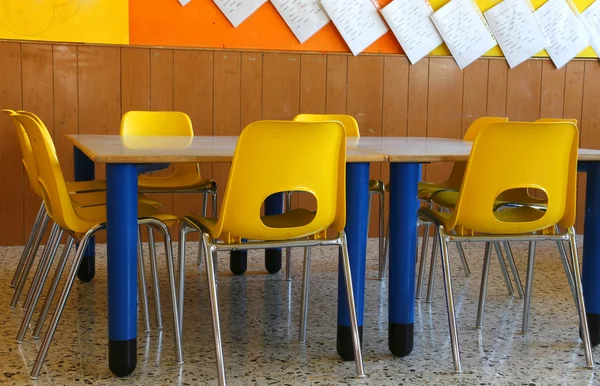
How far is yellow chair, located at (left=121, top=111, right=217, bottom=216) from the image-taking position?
12.2 ft

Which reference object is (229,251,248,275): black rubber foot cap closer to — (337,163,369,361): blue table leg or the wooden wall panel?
(337,163,369,361): blue table leg

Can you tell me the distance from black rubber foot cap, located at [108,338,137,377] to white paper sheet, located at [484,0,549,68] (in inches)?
137

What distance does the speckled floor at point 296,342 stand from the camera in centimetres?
237

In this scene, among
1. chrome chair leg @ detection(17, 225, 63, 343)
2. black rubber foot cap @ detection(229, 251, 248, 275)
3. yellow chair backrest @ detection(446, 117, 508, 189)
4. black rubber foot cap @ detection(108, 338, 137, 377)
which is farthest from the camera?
black rubber foot cap @ detection(229, 251, 248, 275)

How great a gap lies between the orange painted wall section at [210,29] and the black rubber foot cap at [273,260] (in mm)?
1431

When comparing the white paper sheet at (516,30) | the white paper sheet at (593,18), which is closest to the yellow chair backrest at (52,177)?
the white paper sheet at (516,30)

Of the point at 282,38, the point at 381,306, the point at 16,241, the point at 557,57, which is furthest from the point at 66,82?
the point at 557,57

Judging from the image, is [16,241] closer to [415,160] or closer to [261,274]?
[261,274]

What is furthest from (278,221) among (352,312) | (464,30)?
(464,30)

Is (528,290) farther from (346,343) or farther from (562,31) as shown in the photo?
(562,31)

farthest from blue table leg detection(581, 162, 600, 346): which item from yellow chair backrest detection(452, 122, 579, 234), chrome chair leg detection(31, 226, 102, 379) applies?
chrome chair leg detection(31, 226, 102, 379)

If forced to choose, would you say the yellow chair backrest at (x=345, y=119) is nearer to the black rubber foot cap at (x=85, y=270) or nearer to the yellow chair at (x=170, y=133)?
the yellow chair at (x=170, y=133)

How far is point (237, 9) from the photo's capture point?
177 inches

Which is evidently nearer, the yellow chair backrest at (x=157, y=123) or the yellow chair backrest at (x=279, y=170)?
the yellow chair backrest at (x=279, y=170)
